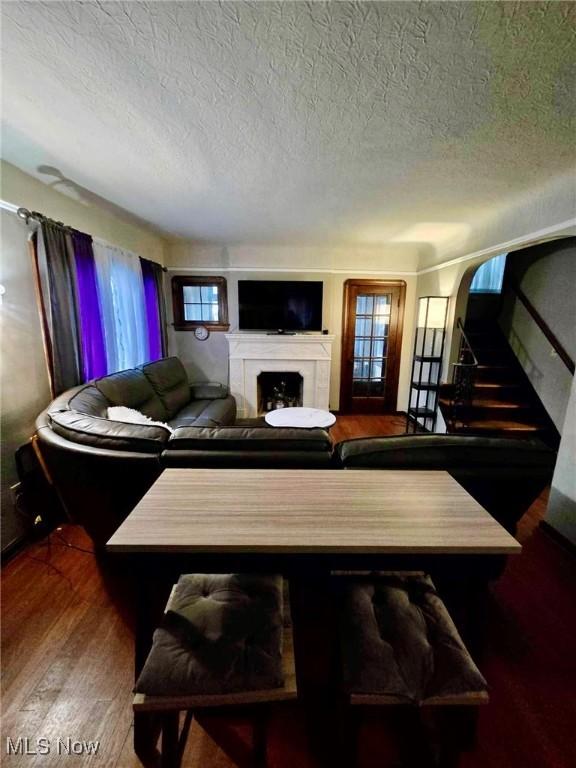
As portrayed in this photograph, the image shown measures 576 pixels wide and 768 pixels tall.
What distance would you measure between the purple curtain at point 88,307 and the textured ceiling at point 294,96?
474 millimetres

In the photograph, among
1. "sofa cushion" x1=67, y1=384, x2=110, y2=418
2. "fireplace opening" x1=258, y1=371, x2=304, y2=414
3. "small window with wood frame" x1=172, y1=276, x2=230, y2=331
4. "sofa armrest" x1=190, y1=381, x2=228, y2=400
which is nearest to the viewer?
"sofa cushion" x1=67, y1=384, x2=110, y2=418

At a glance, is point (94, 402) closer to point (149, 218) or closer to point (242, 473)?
point (242, 473)

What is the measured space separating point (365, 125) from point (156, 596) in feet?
7.30

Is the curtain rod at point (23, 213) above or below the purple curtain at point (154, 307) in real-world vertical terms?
above

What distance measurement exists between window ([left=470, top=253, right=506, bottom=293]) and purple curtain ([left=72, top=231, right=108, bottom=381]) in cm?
488

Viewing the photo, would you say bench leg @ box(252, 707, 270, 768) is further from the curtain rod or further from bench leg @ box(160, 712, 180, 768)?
the curtain rod

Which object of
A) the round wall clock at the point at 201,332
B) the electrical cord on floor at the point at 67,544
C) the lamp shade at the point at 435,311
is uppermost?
the lamp shade at the point at 435,311

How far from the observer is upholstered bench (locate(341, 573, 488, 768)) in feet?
2.64

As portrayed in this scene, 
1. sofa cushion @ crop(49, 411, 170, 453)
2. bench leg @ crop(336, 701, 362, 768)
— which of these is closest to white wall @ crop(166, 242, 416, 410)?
sofa cushion @ crop(49, 411, 170, 453)

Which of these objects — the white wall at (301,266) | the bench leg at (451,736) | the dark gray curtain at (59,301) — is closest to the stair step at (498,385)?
the white wall at (301,266)

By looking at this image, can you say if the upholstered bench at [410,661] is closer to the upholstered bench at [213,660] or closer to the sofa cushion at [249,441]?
the upholstered bench at [213,660]

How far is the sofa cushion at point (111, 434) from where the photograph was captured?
148 centimetres

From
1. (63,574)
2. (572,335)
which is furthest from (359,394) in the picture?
(63,574)

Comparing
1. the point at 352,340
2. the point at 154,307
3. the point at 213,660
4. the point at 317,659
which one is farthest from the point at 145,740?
the point at 352,340
